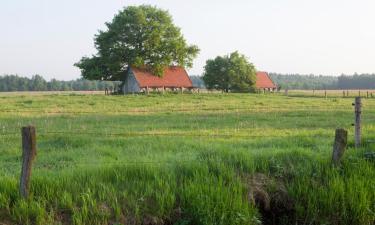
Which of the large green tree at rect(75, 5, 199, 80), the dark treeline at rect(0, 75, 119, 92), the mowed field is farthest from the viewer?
the dark treeline at rect(0, 75, 119, 92)

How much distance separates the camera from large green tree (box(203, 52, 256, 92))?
74.2 meters

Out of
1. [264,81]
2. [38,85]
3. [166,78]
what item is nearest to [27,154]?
[166,78]

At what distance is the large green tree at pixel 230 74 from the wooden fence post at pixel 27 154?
67.2 m

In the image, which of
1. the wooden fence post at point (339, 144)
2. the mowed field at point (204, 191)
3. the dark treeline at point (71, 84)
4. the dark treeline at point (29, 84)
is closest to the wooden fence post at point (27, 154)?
the mowed field at point (204, 191)

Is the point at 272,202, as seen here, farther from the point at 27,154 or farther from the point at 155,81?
the point at 155,81

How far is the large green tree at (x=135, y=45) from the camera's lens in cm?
5831

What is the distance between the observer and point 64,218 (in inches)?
259

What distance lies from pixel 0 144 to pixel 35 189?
7.10 meters

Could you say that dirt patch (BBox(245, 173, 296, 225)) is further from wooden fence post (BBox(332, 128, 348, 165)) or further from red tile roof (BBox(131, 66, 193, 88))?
red tile roof (BBox(131, 66, 193, 88))

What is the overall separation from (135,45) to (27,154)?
178 feet

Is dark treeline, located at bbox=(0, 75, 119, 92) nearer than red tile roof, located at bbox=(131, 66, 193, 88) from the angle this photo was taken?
No

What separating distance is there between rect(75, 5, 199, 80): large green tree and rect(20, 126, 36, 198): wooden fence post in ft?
168

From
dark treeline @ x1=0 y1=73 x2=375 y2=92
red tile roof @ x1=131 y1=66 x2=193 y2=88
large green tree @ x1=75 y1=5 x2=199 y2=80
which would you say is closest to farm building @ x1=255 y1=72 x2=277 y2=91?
dark treeline @ x1=0 y1=73 x2=375 y2=92

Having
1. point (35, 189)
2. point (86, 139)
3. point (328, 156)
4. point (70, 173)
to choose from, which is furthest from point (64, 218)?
point (86, 139)
